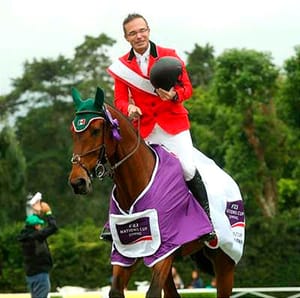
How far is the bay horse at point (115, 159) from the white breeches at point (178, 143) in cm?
39

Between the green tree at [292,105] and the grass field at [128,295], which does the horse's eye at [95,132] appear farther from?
the green tree at [292,105]

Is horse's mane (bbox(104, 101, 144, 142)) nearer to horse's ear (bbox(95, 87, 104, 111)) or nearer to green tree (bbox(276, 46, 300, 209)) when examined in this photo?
horse's ear (bbox(95, 87, 104, 111))

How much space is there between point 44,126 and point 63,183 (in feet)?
15.5

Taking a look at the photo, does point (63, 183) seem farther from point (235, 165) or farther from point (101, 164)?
point (101, 164)

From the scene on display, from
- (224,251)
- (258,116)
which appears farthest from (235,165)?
(224,251)

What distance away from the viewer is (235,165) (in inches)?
1491

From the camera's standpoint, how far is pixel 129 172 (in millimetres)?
8633

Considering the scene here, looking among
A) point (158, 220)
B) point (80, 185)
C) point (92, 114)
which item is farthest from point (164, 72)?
point (80, 185)

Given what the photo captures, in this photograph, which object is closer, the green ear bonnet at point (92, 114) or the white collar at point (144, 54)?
the green ear bonnet at point (92, 114)

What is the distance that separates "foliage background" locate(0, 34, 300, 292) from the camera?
3186 centimetres

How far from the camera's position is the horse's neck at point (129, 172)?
8625 millimetres

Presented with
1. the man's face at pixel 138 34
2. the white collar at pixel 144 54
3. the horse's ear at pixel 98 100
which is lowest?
the horse's ear at pixel 98 100

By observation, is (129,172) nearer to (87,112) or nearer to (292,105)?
(87,112)

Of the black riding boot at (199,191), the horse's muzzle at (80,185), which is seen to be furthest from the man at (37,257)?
the horse's muzzle at (80,185)
